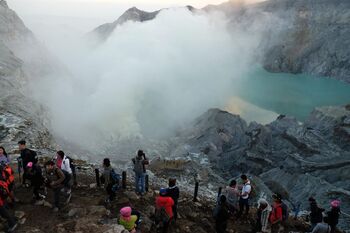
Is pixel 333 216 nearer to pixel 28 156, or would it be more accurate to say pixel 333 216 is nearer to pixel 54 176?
pixel 54 176

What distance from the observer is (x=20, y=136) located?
19969 mm

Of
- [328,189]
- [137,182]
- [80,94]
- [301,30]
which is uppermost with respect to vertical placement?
[301,30]

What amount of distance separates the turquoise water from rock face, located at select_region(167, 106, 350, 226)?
26.6 metres

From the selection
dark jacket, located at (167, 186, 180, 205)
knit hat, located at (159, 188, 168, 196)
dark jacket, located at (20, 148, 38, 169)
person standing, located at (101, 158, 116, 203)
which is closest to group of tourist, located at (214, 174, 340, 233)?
dark jacket, located at (167, 186, 180, 205)

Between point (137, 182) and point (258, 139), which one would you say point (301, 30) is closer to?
point (258, 139)

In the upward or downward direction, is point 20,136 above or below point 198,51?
below

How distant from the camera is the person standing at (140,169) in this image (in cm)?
1312

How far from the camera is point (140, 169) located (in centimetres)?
1316

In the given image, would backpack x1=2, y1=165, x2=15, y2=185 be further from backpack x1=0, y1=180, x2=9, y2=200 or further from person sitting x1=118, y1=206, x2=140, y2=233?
person sitting x1=118, y1=206, x2=140, y2=233

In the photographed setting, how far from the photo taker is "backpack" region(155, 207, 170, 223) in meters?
10.5

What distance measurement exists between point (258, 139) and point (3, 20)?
32.3 metres

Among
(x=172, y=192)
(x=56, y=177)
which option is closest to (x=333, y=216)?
(x=172, y=192)

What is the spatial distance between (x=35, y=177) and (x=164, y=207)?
175 inches

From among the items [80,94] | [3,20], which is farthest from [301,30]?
[3,20]
